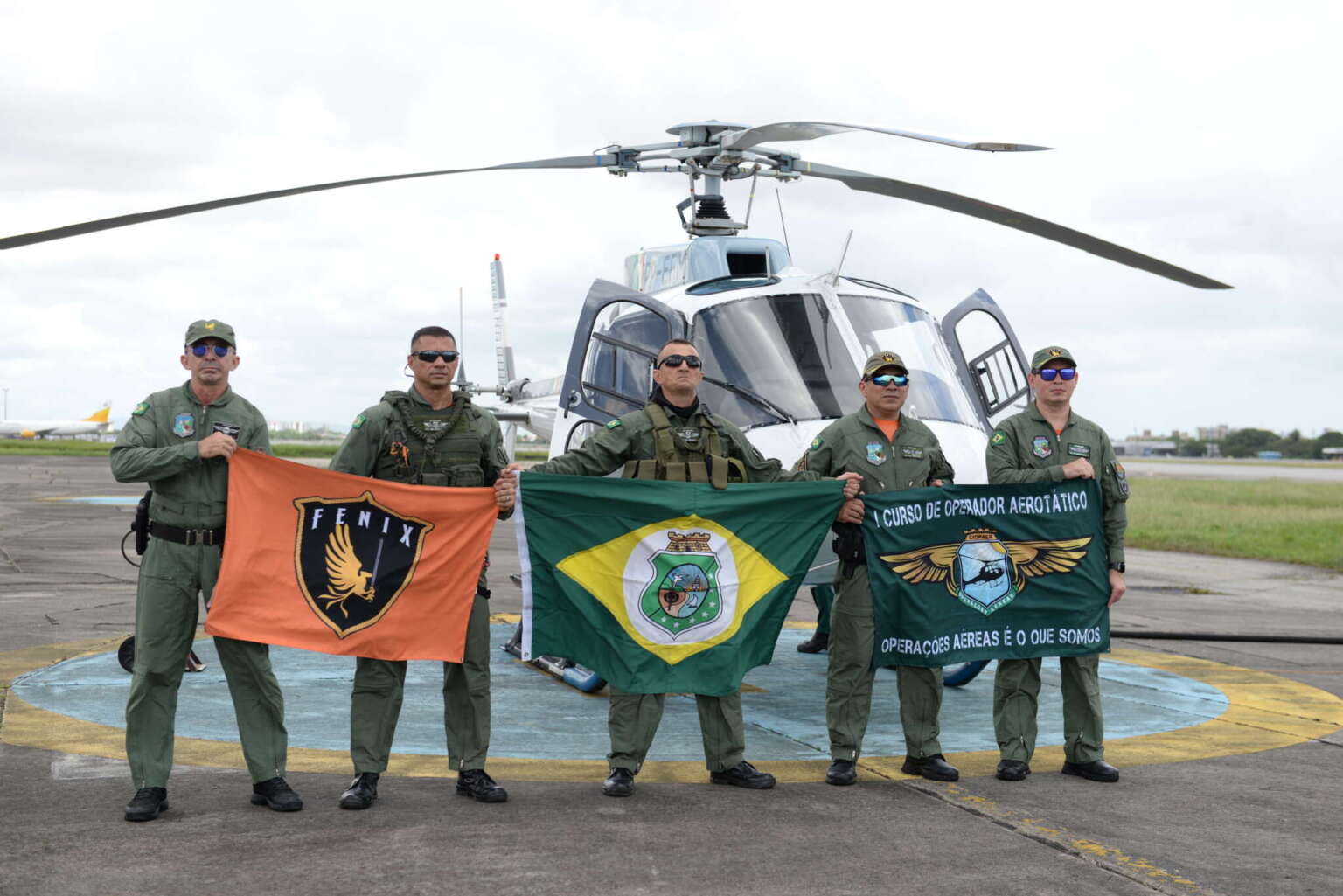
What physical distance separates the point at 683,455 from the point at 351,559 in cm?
170

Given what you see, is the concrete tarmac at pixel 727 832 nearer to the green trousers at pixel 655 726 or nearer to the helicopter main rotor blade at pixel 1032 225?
the green trousers at pixel 655 726

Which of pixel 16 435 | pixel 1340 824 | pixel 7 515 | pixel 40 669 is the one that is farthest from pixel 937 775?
pixel 16 435

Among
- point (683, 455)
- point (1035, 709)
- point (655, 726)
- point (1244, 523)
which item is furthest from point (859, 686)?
point (1244, 523)

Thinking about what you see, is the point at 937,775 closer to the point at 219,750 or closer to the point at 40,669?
the point at 219,750

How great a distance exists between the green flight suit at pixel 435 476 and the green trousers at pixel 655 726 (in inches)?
24.3

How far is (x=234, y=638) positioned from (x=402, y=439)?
3.82 ft

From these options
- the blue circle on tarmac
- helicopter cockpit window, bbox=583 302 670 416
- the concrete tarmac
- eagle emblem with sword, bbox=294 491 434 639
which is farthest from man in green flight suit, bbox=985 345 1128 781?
eagle emblem with sword, bbox=294 491 434 639

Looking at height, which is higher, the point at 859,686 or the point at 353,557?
the point at 353,557

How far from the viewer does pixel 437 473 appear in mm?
5770

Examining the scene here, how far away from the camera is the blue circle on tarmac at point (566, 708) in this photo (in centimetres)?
663

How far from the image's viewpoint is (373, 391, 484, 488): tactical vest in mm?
5688

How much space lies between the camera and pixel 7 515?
78.6 ft

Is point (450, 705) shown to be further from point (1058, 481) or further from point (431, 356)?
point (1058, 481)

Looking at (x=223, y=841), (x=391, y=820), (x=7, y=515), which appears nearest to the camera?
(x=223, y=841)
